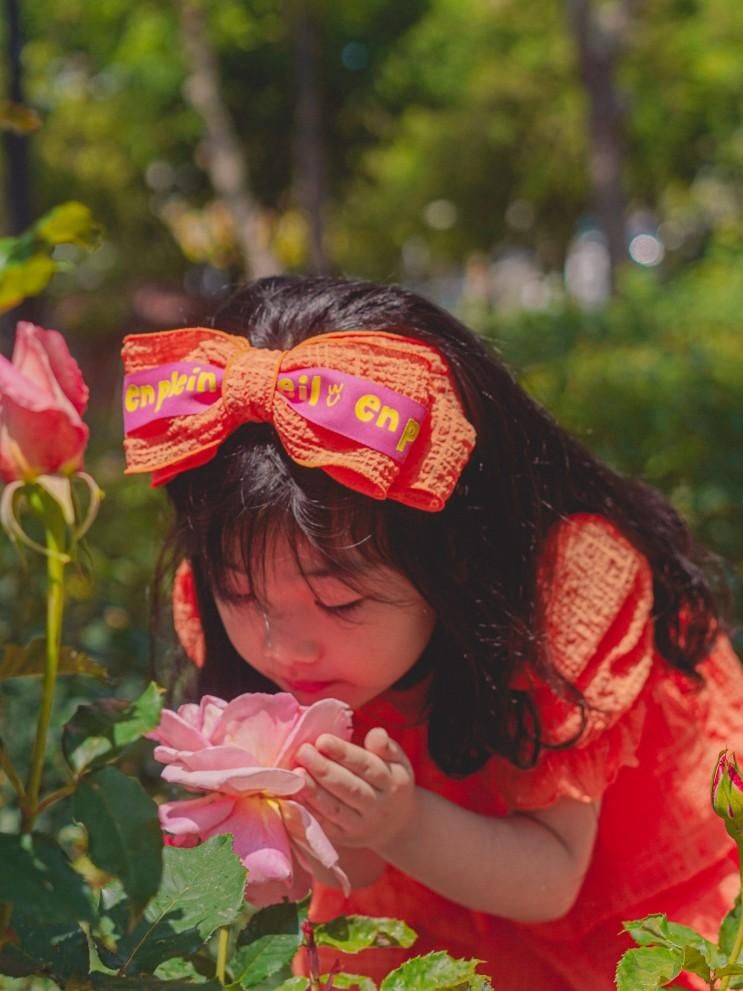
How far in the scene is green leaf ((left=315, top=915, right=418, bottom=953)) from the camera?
0.84 m

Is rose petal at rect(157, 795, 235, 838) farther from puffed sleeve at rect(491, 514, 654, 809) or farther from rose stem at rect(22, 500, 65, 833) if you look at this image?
puffed sleeve at rect(491, 514, 654, 809)

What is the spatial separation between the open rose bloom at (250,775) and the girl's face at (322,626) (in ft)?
0.44

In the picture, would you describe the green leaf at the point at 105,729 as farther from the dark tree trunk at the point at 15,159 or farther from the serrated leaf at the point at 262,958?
the dark tree trunk at the point at 15,159

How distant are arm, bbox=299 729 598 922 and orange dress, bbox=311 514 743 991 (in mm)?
46

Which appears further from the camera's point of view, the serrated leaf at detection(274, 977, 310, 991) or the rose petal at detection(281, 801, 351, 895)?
the rose petal at detection(281, 801, 351, 895)

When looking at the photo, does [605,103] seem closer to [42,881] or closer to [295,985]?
[295,985]

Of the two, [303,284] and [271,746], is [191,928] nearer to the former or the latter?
[271,746]

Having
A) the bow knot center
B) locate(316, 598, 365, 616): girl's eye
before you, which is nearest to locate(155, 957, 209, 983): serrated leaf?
locate(316, 598, 365, 616): girl's eye

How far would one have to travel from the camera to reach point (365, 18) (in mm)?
14047

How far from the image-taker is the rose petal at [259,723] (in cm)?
90

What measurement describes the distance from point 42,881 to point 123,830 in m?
0.04

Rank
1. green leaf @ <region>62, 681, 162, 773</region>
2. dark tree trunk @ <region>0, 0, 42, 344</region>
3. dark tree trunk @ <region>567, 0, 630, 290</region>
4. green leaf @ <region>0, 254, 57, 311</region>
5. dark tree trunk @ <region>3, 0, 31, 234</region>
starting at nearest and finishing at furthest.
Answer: green leaf @ <region>0, 254, 57, 311</region>, green leaf @ <region>62, 681, 162, 773</region>, dark tree trunk @ <region>0, 0, 42, 344</region>, dark tree trunk @ <region>3, 0, 31, 234</region>, dark tree trunk @ <region>567, 0, 630, 290</region>

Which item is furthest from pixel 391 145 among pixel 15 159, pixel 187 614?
pixel 187 614

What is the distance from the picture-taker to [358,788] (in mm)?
977
